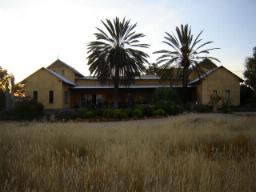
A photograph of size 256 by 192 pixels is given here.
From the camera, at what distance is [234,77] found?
127 ft

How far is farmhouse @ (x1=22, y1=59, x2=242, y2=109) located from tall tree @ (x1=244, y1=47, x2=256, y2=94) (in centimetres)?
248

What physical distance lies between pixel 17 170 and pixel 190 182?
2.52 m

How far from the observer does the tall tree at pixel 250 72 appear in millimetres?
40078

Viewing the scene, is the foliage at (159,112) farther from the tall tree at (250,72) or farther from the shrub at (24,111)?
the tall tree at (250,72)

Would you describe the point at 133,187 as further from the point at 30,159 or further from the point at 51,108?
the point at 51,108

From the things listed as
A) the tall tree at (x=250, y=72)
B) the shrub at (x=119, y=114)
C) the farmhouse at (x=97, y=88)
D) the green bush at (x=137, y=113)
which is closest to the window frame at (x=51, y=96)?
the farmhouse at (x=97, y=88)

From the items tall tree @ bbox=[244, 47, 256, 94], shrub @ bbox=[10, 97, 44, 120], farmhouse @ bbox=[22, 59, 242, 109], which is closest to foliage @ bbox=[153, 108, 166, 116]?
shrub @ bbox=[10, 97, 44, 120]

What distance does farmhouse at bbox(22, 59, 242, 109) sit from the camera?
36938 mm

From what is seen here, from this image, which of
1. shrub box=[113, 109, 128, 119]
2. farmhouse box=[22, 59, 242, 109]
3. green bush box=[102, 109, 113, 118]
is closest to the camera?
shrub box=[113, 109, 128, 119]

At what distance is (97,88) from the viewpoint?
135 feet

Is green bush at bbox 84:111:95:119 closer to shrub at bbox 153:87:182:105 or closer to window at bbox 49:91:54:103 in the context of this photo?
shrub at bbox 153:87:182:105

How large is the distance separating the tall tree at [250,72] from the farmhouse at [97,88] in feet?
8.13

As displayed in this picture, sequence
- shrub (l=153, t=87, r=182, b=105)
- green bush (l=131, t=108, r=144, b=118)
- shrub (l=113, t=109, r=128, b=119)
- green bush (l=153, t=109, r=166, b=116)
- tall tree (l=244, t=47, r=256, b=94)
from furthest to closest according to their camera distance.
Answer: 1. tall tree (l=244, t=47, r=256, b=94)
2. shrub (l=153, t=87, r=182, b=105)
3. green bush (l=153, t=109, r=166, b=116)
4. green bush (l=131, t=108, r=144, b=118)
5. shrub (l=113, t=109, r=128, b=119)

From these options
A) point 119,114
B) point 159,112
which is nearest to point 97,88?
point 159,112
